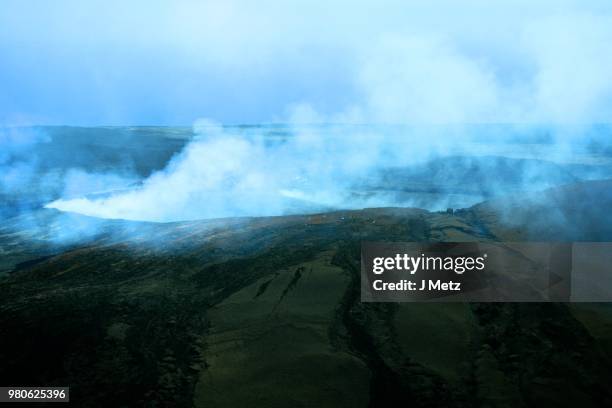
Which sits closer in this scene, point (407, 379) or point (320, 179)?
point (407, 379)

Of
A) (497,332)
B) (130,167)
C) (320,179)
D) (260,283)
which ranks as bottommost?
(497,332)

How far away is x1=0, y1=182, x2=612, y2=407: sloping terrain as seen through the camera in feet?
32.5

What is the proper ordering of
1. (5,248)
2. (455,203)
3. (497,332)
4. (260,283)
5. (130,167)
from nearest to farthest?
(497,332), (260,283), (5,248), (455,203), (130,167)

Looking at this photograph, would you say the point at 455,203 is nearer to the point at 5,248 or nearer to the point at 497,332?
the point at 497,332

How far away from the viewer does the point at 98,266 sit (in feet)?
57.8

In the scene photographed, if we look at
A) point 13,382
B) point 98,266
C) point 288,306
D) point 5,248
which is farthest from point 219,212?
point 13,382

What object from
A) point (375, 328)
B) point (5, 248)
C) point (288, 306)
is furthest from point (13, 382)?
point (5, 248)

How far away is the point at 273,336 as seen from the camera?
39.5 ft

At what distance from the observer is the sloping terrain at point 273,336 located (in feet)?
32.5

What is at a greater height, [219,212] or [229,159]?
[229,159]

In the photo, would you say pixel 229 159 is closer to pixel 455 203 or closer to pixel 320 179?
pixel 320 179

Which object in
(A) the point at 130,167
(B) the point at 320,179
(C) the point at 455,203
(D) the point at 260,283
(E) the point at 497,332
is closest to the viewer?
(E) the point at 497,332

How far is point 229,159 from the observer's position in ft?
171

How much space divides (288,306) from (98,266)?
8.44 meters
